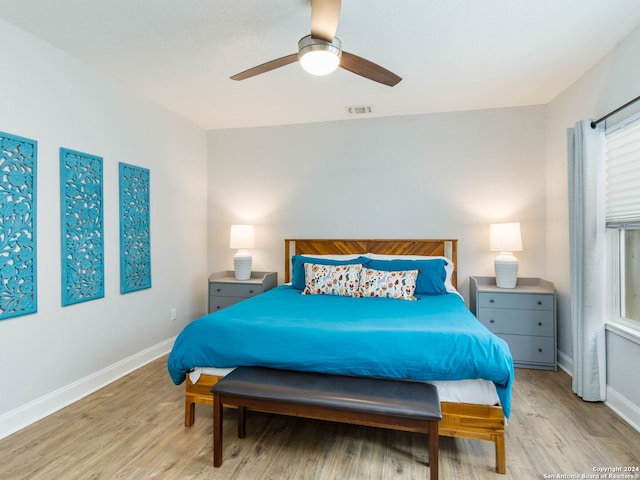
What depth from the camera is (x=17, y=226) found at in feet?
7.36

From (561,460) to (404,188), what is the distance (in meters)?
2.74

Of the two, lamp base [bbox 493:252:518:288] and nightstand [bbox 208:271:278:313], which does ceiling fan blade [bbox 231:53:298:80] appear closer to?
nightstand [bbox 208:271:278:313]

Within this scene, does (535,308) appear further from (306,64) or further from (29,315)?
(29,315)

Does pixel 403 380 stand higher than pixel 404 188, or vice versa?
pixel 404 188

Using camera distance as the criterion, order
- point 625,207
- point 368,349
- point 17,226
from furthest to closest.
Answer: point 625,207
point 17,226
point 368,349

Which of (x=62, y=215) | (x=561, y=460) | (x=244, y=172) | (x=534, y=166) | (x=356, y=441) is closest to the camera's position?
(x=561, y=460)

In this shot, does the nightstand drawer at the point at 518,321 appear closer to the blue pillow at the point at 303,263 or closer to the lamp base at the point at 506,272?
the lamp base at the point at 506,272

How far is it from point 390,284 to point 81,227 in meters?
2.58

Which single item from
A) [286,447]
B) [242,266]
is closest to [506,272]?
[286,447]

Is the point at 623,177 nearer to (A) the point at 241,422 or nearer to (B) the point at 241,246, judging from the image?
(A) the point at 241,422

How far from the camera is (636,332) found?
2.26 m

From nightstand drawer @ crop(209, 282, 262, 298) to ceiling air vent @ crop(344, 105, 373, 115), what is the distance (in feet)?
7.06

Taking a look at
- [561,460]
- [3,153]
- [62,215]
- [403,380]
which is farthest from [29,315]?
[561,460]

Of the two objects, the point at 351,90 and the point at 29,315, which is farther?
the point at 351,90
